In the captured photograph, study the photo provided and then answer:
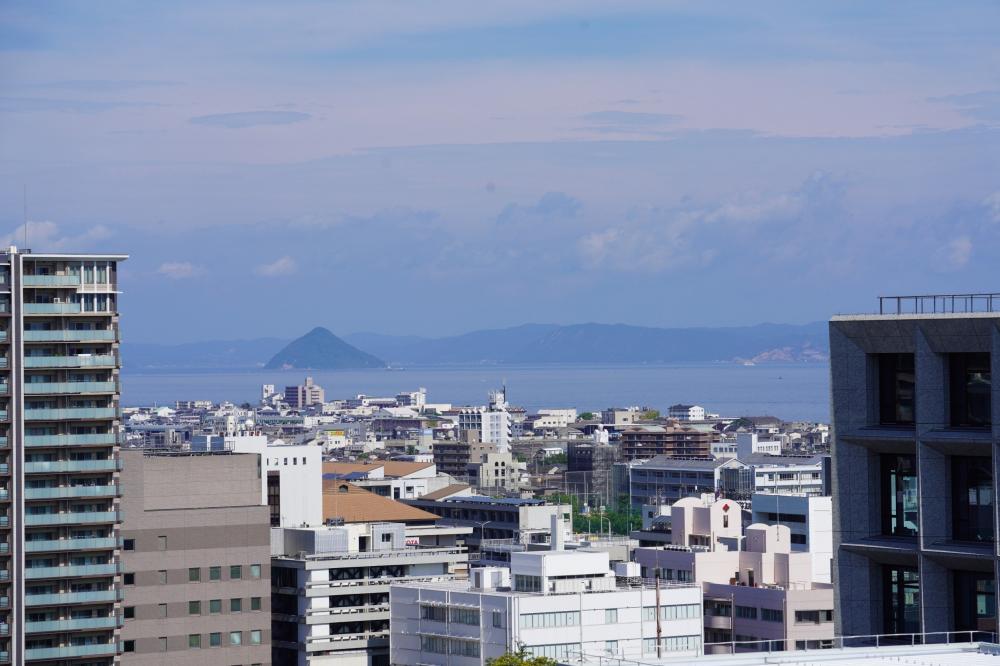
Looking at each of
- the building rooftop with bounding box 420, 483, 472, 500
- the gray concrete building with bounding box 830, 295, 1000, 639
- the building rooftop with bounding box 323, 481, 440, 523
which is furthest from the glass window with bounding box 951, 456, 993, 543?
the building rooftop with bounding box 420, 483, 472, 500

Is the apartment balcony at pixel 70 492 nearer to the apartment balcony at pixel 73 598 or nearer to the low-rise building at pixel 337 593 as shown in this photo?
the apartment balcony at pixel 73 598

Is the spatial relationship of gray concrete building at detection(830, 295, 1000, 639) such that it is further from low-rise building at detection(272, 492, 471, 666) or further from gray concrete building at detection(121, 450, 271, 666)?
low-rise building at detection(272, 492, 471, 666)

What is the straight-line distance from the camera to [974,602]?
67.8 feet

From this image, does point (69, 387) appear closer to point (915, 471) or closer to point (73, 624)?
point (73, 624)

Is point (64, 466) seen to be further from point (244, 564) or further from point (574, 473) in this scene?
point (574, 473)

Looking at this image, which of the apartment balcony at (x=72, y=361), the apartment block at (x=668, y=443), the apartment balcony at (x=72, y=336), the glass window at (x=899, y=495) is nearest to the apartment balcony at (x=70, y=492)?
the apartment balcony at (x=72, y=361)

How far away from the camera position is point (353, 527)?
238 ft

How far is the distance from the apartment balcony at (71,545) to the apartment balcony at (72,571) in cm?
50

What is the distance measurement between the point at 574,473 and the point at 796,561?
326 feet

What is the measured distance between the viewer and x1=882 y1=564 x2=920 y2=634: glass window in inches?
833

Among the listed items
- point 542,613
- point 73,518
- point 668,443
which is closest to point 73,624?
point 73,518

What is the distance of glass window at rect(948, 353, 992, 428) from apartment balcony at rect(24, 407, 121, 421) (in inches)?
1493

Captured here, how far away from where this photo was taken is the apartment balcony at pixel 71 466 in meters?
54.6

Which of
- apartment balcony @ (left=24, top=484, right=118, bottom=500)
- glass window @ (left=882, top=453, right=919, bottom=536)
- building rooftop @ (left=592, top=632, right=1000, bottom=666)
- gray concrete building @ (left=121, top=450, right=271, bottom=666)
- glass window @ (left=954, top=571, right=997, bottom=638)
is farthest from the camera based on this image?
gray concrete building @ (left=121, top=450, right=271, bottom=666)
